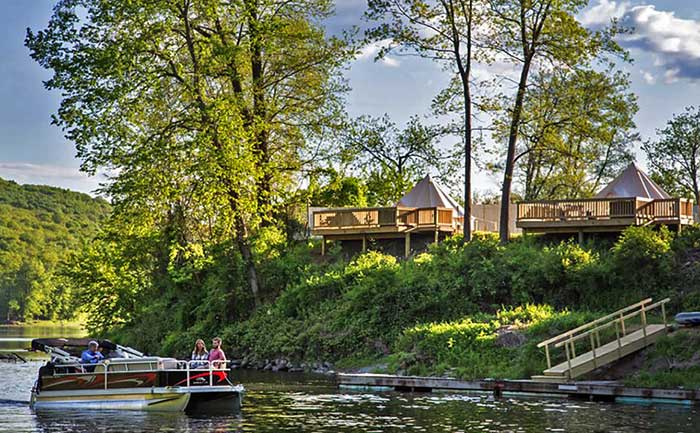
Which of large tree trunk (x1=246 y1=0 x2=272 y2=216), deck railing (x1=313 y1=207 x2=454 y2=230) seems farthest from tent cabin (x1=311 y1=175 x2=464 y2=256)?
large tree trunk (x1=246 y1=0 x2=272 y2=216)

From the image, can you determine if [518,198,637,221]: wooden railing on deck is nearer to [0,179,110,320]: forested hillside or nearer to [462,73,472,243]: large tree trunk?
[462,73,472,243]: large tree trunk

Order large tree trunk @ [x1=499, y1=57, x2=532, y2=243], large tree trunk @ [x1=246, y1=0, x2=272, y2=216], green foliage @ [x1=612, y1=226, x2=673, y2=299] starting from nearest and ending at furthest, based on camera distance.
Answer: green foliage @ [x1=612, y1=226, x2=673, y2=299], large tree trunk @ [x1=499, y1=57, x2=532, y2=243], large tree trunk @ [x1=246, y1=0, x2=272, y2=216]

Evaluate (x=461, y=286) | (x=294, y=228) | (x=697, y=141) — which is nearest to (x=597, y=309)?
(x=461, y=286)

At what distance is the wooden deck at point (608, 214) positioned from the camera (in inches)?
1620

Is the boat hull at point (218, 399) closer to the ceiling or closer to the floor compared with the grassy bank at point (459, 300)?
closer to the floor

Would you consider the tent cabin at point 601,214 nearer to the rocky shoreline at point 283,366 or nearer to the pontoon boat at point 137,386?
the rocky shoreline at point 283,366

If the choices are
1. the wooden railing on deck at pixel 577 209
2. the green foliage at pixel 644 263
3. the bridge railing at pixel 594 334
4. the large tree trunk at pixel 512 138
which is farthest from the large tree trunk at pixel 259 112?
the bridge railing at pixel 594 334

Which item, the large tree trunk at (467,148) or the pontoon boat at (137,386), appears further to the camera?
the large tree trunk at (467,148)

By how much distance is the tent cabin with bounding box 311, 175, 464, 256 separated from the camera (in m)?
47.8

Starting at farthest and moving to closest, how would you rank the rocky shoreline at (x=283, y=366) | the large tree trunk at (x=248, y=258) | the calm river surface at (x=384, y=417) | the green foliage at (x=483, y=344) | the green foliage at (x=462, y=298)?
1. the large tree trunk at (x=248, y=258)
2. the rocky shoreline at (x=283, y=366)
3. the green foliage at (x=462, y=298)
4. the green foliage at (x=483, y=344)
5. the calm river surface at (x=384, y=417)

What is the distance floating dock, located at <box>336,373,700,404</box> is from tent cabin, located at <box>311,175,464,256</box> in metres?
16.7

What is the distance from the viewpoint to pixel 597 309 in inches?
1417

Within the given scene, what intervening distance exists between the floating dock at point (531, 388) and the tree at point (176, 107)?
49.3 ft

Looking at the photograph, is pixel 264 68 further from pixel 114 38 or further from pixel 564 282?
pixel 564 282
